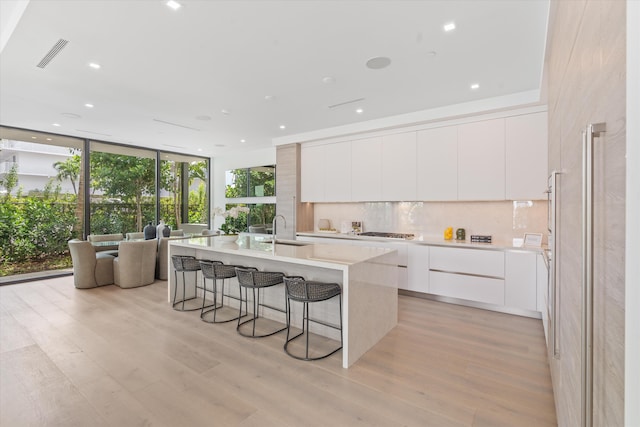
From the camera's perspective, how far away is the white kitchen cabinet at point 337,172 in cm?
574

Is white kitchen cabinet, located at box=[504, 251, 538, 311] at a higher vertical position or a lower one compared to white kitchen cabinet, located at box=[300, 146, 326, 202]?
lower

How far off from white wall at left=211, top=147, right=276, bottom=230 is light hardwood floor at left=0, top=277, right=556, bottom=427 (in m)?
4.93

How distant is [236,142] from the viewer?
23.1ft

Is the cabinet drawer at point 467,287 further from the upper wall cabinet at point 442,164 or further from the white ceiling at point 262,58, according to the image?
the white ceiling at point 262,58

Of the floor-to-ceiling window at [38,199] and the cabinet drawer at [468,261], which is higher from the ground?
the floor-to-ceiling window at [38,199]

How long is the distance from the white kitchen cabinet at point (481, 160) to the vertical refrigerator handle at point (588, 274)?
375 centimetres

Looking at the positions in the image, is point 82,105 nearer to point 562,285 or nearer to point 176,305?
point 176,305

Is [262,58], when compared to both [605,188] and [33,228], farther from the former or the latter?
[33,228]

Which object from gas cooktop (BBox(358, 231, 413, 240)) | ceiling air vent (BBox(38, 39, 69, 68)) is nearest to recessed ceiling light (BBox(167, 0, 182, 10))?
ceiling air vent (BBox(38, 39, 69, 68))

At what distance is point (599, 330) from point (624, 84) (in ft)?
2.06

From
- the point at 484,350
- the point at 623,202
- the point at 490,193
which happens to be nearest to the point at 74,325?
the point at 484,350

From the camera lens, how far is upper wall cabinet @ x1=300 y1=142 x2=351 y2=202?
577 centimetres

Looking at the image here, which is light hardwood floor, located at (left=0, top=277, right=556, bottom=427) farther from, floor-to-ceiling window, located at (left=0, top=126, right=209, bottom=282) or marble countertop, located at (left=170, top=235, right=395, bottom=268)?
floor-to-ceiling window, located at (left=0, top=126, right=209, bottom=282)

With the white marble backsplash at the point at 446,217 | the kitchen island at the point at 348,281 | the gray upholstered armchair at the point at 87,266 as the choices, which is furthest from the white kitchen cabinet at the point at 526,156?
the gray upholstered armchair at the point at 87,266
